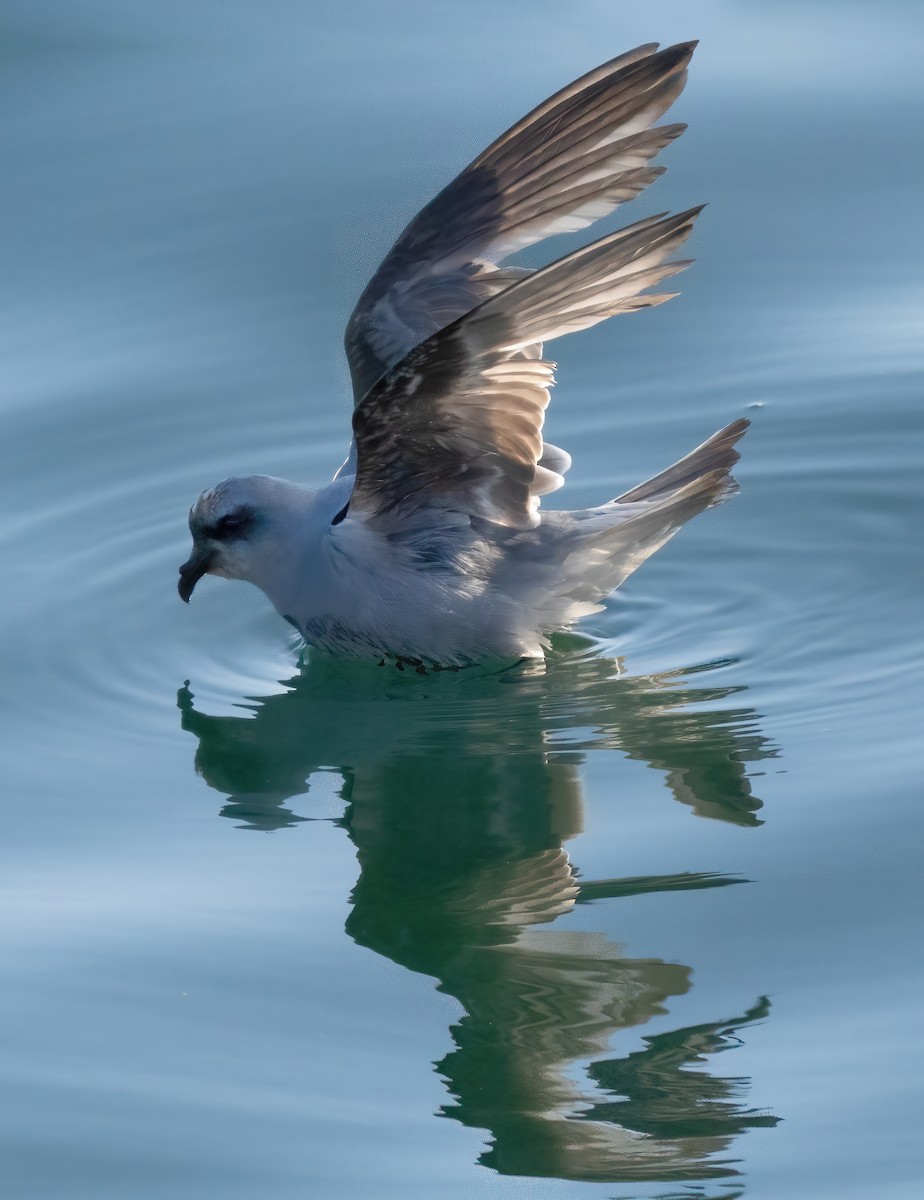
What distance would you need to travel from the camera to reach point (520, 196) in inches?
247

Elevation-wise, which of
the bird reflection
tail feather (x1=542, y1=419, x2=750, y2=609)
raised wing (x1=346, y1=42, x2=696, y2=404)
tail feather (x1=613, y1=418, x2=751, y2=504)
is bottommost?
the bird reflection

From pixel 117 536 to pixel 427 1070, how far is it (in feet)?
11.8

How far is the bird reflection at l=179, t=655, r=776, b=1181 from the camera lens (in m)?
3.99

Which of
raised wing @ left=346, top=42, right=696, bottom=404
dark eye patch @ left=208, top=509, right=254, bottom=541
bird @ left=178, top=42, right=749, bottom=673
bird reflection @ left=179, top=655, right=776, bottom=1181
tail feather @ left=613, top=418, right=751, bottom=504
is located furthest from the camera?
dark eye patch @ left=208, top=509, right=254, bottom=541

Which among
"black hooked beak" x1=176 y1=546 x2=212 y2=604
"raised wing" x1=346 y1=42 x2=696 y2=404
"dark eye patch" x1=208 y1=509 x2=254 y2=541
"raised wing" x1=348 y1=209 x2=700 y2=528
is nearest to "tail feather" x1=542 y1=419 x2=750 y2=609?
"raised wing" x1=348 y1=209 x2=700 y2=528

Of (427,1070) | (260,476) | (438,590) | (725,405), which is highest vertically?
(725,405)

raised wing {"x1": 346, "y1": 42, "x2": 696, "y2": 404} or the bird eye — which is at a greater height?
raised wing {"x1": 346, "y1": 42, "x2": 696, "y2": 404}

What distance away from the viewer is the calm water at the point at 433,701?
4.11 m

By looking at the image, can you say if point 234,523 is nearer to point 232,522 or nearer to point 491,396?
point 232,522

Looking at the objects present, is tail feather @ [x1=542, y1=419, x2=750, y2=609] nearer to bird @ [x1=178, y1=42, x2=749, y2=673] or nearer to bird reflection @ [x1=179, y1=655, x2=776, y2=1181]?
bird @ [x1=178, y1=42, x2=749, y2=673]

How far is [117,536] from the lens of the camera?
290 inches

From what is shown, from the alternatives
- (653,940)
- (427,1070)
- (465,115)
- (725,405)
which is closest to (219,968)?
(427,1070)

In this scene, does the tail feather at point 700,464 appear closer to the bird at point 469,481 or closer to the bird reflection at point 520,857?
the bird at point 469,481

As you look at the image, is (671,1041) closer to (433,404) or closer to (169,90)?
(433,404)
